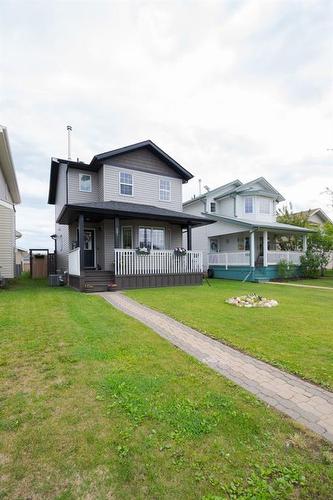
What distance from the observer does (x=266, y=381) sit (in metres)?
3.22

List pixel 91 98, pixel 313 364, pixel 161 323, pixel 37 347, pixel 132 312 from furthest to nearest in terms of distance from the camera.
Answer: pixel 91 98, pixel 132 312, pixel 161 323, pixel 37 347, pixel 313 364

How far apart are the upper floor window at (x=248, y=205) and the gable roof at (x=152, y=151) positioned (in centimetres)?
645

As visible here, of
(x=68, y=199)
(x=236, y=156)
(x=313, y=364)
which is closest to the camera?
(x=313, y=364)

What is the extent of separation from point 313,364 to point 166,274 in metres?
9.55

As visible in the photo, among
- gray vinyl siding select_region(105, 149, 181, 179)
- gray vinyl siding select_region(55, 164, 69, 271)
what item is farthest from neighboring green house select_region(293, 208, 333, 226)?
gray vinyl siding select_region(55, 164, 69, 271)

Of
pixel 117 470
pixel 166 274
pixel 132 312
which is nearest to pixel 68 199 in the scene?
pixel 166 274

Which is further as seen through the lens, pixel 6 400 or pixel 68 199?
pixel 68 199

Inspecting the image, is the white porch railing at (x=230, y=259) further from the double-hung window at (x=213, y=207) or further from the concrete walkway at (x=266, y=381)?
the concrete walkway at (x=266, y=381)

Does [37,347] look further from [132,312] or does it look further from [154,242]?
[154,242]

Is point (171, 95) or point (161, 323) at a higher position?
point (171, 95)

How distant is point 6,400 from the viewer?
8.91 feet

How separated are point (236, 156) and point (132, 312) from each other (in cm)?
1889

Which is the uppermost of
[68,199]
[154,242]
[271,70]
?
[271,70]

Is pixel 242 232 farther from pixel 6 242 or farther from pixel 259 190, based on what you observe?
pixel 6 242
